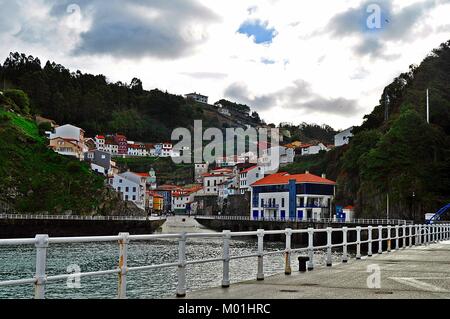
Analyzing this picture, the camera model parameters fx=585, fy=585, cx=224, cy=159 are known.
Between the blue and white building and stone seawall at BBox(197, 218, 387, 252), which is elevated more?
the blue and white building

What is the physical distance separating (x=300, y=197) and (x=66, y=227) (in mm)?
40681

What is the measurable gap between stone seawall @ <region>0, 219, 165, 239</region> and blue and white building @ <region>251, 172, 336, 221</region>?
915 inches

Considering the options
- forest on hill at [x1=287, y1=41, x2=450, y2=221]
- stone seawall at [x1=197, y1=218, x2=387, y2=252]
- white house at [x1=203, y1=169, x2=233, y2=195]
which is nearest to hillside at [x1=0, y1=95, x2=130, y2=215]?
stone seawall at [x1=197, y1=218, x2=387, y2=252]

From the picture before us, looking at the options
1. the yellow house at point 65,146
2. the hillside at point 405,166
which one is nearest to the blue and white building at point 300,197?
the hillside at point 405,166

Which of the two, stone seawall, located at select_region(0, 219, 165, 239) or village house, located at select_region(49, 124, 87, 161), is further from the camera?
village house, located at select_region(49, 124, 87, 161)

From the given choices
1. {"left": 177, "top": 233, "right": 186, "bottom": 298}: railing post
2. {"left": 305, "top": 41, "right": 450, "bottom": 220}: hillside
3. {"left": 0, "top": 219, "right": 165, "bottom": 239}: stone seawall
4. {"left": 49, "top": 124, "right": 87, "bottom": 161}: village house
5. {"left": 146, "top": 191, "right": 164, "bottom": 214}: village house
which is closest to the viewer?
{"left": 177, "top": 233, "right": 186, "bottom": 298}: railing post

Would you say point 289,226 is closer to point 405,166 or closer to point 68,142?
point 405,166

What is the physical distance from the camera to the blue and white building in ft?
343

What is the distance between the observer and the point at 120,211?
378ft

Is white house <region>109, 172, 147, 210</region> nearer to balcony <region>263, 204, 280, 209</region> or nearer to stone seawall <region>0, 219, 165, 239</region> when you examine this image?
stone seawall <region>0, 219, 165, 239</region>

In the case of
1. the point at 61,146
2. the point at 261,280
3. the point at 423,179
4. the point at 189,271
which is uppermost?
the point at 61,146
